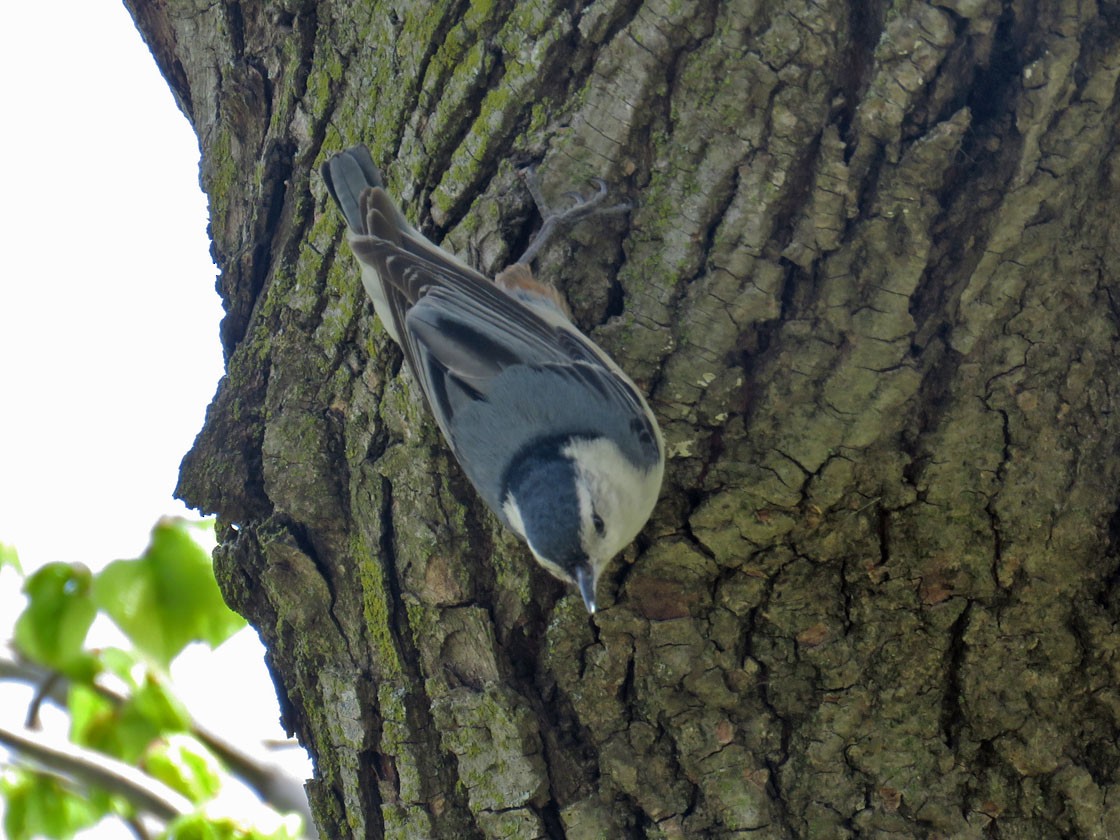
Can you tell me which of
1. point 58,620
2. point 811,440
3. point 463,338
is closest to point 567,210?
point 463,338

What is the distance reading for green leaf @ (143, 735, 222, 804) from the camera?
81.7 inches

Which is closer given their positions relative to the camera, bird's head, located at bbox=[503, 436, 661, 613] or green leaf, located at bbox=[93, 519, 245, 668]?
bird's head, located at bbox=[503, 436, 661, 613]

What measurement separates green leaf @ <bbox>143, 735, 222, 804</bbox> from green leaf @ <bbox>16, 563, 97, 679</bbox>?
0.96ft

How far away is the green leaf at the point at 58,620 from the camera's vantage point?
2.27 m

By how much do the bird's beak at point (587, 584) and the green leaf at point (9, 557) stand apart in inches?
58.0

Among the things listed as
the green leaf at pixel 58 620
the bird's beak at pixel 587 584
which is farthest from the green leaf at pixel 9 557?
the bird's beak at pixel 587 584

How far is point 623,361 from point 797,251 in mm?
→ 382

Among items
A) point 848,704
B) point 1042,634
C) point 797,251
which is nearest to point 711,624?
point 848,704

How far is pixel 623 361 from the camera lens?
78.1 inches

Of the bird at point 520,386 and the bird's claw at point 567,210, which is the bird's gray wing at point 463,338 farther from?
the bird's claw at point 567,210

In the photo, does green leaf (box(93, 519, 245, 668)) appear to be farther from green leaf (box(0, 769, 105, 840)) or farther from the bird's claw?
the bird's claw

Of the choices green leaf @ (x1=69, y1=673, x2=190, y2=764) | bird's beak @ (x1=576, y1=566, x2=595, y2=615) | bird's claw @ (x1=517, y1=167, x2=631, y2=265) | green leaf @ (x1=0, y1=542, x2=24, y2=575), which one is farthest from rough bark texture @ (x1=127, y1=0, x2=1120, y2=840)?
green leaf @ (x1=0, y1=542, x2=24, y2=575)

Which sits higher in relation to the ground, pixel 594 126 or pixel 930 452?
pixel 594 126

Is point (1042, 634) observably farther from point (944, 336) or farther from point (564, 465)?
point (564, 465)
